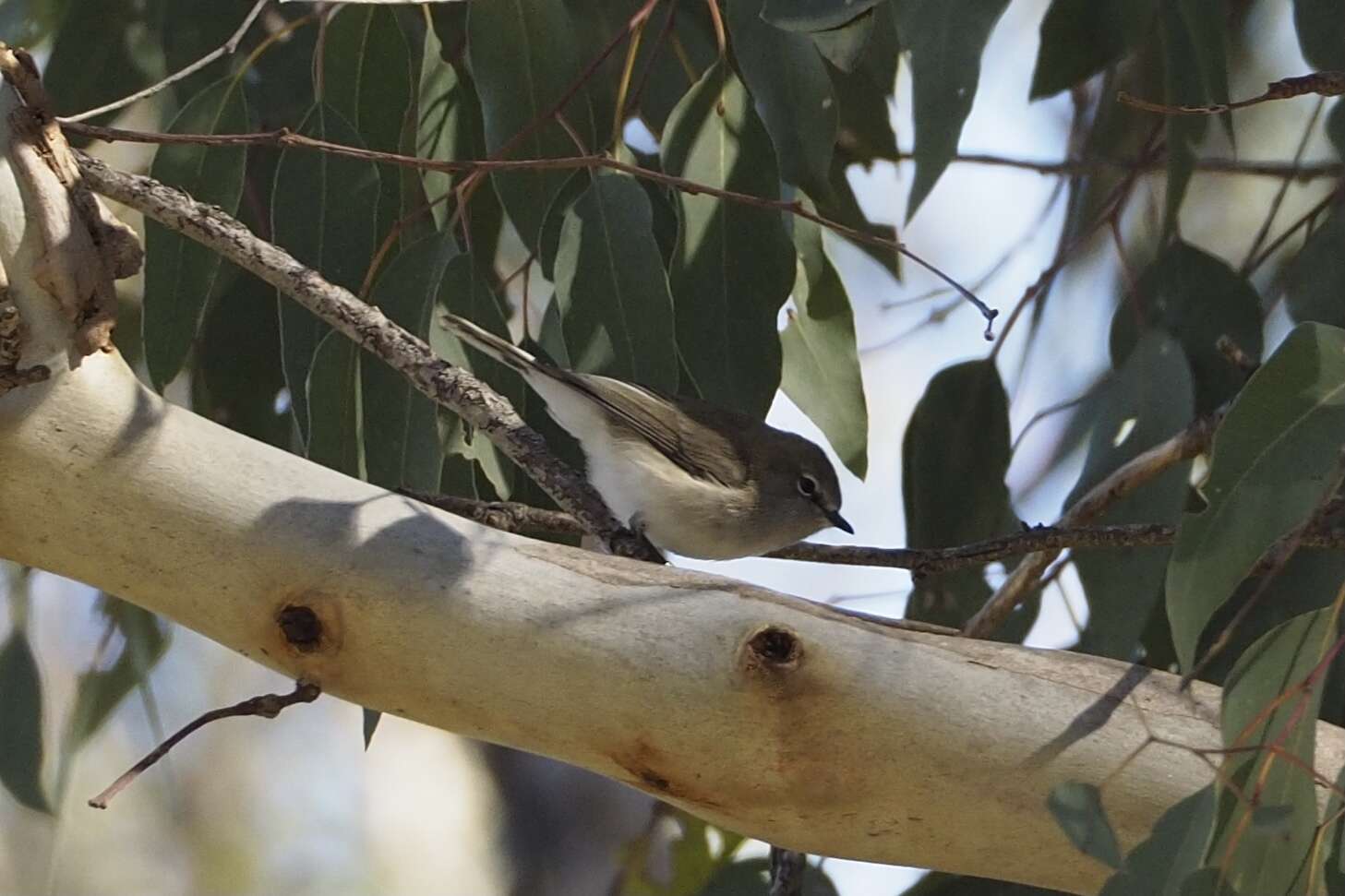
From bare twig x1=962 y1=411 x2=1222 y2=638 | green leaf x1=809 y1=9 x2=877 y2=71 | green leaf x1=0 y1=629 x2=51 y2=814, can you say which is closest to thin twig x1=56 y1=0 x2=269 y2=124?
green leaf x1=809 y1=9 x2=877 y2=71

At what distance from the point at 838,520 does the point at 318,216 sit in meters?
1.11

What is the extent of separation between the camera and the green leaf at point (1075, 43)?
209cm

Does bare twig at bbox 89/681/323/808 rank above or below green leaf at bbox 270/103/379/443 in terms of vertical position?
below

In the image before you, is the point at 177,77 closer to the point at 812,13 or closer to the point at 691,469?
the point at 812,13

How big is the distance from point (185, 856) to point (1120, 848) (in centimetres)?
388

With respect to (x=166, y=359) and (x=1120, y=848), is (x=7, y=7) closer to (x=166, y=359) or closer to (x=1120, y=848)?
(x=166, y=359)

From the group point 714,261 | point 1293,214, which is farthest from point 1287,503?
point 1293,214

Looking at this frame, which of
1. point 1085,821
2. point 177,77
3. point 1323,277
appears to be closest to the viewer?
point 1085,821

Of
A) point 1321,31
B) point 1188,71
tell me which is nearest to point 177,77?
point 1188,71

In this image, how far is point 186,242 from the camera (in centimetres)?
175

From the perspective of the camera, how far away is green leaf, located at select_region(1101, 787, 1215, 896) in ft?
3.52

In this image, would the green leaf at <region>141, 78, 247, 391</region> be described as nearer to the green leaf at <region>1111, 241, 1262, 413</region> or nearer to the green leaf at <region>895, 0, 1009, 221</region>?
the green leaf at <region>895, 0, 1009, 221</region>

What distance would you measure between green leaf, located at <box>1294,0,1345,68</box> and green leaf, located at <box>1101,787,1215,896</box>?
1.15m

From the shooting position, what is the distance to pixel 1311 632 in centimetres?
118
